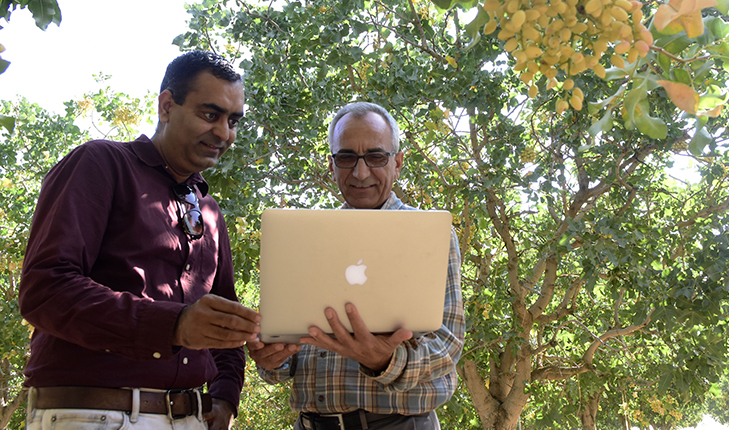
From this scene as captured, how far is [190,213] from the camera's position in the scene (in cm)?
187

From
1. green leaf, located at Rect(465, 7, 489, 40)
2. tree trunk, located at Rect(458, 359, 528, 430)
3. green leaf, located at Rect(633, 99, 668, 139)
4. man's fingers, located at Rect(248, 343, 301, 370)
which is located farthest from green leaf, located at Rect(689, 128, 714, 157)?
tree trunk, located at Rect(458, 359, 528, 430)

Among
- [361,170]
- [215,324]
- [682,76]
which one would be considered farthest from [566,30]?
[361,170]

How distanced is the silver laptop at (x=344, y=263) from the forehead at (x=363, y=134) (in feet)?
2.71

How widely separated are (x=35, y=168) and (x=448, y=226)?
9.00 m

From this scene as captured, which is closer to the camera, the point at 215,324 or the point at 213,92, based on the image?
the point at 215,324

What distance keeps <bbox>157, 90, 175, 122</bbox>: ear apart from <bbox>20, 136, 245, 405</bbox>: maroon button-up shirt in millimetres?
128

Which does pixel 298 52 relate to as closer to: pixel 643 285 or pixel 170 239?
pixel 170 239

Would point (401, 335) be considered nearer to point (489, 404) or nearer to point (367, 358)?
point (367, 358)

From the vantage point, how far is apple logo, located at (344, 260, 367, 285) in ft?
4.75

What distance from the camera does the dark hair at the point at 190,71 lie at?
1.98m

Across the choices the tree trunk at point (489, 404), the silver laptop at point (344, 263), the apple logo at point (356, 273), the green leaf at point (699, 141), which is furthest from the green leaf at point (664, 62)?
the tree trunk at point (489, 404)

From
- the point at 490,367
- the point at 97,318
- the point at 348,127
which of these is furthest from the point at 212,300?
the point at 490,367

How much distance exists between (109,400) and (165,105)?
3.55 ft

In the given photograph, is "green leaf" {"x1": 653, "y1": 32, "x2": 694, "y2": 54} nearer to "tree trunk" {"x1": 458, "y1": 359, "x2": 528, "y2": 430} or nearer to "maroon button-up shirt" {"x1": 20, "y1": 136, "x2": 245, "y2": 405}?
"maroon button-up shirt" {"x1": 20, "y1": 136, "x2": 245, "y2": 405}
